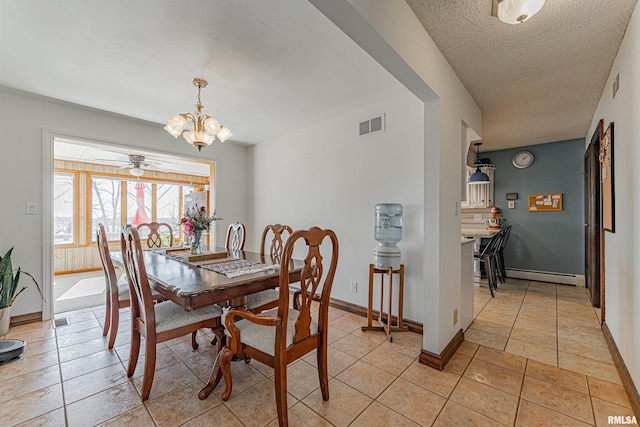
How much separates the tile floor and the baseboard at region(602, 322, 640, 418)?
57mm

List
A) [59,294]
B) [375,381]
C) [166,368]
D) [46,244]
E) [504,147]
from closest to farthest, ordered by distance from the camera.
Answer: [375,381], [166,368], [46,244], [59,294], [504,147]

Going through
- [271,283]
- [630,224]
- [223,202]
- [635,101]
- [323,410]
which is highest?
[635,101]

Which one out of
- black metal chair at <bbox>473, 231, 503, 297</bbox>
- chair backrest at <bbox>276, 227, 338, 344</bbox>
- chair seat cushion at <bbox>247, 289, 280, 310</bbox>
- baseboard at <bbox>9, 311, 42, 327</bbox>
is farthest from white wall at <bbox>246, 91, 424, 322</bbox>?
baseboard at <bbox>9, 311, 42, 327</bbox>

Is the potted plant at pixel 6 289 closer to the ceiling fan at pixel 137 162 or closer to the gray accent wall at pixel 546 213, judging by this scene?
the ceiling fan at pixel 137 162

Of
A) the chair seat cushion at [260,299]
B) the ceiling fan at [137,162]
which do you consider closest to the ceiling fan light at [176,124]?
the chair seat cushion at [260,299]

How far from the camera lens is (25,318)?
2.94 m

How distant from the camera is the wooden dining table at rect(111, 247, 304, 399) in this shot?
1.62 meters

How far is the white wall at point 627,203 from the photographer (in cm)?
163

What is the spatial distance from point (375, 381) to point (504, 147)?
16.2ft

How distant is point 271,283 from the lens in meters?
1.98

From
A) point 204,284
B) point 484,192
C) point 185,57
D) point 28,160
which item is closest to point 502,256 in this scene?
point 484,192

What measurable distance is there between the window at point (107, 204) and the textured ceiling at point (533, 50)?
732 centimetres

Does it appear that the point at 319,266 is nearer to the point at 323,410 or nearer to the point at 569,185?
the point at 323,410

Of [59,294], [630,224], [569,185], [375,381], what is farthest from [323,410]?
[569,185]
